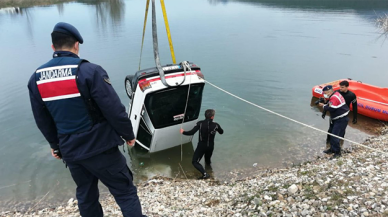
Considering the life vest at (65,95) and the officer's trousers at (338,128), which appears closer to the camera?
the life vest at (65,95)

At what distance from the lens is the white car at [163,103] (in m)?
5.89

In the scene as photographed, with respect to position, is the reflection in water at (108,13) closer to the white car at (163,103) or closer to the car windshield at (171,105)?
the white car at (163,103)

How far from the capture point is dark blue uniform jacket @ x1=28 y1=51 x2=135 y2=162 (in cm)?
252

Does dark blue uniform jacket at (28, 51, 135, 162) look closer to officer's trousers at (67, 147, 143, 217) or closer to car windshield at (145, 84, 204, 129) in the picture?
officer's trousers at (67, 147, 143, 217)

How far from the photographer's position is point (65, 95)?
2.52 meters

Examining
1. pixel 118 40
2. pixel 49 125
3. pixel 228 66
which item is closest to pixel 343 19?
pixel 228 66

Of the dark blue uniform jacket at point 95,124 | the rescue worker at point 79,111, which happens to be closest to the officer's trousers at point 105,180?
the rescue worker at point 79,111

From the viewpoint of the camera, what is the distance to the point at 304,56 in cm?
1908

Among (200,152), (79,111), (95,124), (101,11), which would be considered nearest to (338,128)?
(200,152)

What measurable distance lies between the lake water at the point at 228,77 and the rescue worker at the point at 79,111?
411 cm

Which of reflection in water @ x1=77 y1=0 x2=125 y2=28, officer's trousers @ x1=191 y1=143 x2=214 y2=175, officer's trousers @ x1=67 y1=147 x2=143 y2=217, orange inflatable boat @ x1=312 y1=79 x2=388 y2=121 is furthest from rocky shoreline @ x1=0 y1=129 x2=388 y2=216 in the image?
reflection in water @ x1=77 y1=0 x2=125 y2=28

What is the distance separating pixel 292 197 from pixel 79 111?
3.10m

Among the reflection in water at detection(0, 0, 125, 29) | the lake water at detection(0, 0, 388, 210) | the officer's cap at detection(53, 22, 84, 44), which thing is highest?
the officer's cap at detection(53, 22, 84, 44)

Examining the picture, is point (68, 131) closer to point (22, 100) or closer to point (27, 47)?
point (22, 100)
